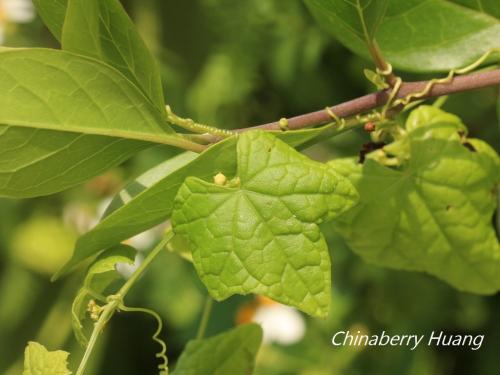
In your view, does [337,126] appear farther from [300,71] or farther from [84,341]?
[300,71]

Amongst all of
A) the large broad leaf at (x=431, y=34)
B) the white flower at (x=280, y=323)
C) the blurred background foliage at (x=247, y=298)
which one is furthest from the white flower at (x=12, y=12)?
the large broad leaf at (x=431, y=34)

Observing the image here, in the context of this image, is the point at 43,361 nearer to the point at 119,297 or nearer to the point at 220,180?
the point at 119,297

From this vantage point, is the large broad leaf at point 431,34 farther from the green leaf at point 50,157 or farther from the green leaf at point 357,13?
the green leaf at point 50,157

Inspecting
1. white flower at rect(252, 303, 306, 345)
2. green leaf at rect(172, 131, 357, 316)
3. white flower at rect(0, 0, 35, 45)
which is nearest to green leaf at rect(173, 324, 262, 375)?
green leaf at rect(172, 131, 357, 316)

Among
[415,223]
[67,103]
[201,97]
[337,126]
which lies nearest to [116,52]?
[67,103]

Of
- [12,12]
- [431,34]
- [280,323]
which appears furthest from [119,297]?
[12,12]
